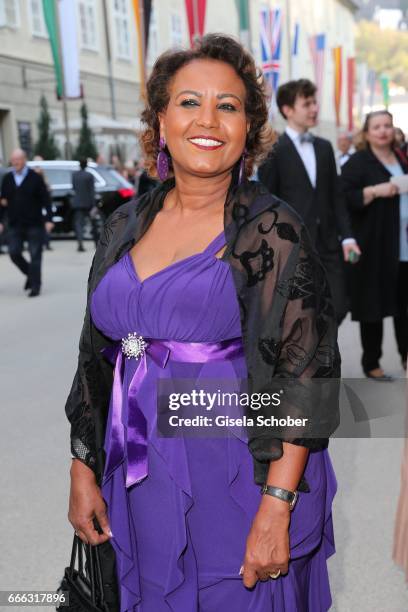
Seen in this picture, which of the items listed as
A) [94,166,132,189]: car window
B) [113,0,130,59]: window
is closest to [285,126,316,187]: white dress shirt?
[94,166,132,189]: car window

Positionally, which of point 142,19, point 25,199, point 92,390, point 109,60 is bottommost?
point 25,199

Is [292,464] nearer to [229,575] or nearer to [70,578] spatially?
[229,575]

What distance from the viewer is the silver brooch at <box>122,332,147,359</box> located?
1945 millimetres

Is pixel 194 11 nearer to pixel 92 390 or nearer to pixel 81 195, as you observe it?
pixel 81 195

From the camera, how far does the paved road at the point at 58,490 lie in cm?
335

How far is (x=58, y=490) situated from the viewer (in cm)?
426

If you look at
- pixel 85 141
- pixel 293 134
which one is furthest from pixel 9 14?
pixel 293 134

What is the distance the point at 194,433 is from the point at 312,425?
0.92ft

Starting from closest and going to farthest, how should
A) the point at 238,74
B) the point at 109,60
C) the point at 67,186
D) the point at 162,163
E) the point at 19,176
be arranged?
the point at 238,74, the point at 162,163, the point at 19,176, the point at 67,186, the point at 109,60

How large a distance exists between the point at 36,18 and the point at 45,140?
13.8ft

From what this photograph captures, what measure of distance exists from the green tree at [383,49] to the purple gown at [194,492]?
401 ft

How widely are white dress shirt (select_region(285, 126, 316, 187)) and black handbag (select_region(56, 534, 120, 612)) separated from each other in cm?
384

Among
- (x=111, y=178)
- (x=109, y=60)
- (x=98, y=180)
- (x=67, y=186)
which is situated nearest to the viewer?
(x=67, y=186)

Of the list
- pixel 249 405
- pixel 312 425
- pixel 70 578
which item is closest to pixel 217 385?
pixel 249 405
